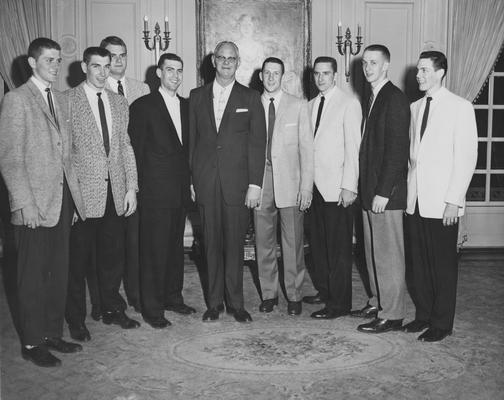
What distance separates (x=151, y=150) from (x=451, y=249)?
1.80 m

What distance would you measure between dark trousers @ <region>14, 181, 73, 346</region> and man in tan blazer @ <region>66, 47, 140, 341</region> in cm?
23

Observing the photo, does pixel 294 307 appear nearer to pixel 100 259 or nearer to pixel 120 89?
pixel 100 259

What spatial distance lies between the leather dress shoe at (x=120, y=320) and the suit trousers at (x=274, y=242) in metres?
0.87

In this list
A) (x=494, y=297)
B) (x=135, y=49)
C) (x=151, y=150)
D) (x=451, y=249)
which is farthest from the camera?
(x=135, y=49)

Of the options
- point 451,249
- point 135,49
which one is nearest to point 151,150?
point 451,249

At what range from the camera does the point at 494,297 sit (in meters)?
4.68

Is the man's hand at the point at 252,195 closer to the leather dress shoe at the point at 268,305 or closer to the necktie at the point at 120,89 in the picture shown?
the leather dress shoe at the point at 268,305

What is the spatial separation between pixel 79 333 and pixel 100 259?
0.47 meters

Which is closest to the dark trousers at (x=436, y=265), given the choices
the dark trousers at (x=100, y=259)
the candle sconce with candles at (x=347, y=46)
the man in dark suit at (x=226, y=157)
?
the man in dark suit at (x=226, y=157)

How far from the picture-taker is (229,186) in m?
3.94

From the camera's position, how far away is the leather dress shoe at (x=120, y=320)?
393cm

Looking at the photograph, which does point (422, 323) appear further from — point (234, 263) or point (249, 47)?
point (249, 47)

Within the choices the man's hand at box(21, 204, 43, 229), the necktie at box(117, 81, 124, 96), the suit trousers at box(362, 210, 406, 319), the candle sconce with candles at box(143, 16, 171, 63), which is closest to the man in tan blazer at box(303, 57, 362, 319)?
the suit trousers at box(362, 210, 406, 319)

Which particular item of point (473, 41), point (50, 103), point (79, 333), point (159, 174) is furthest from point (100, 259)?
point (473, 41)
